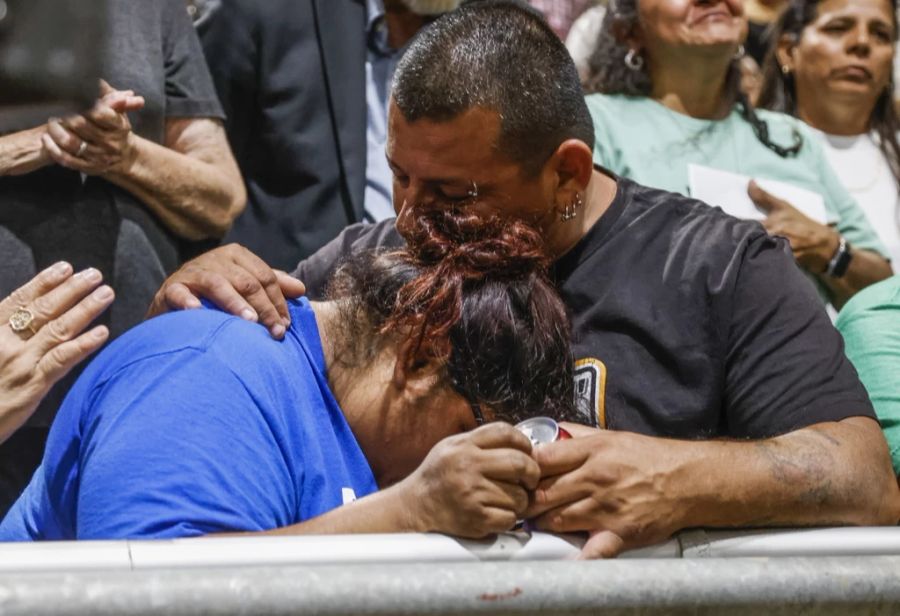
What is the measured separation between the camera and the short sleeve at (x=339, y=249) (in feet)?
8.65

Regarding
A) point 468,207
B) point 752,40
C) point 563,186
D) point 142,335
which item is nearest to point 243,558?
point 142,335

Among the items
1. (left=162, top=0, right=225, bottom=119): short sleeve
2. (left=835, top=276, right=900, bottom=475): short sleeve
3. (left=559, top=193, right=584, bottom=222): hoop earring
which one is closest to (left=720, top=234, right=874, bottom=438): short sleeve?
(left=835, top=276, right=900, bottom=475): short sleeve

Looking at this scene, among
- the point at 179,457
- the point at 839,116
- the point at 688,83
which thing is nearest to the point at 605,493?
the point at 179,457

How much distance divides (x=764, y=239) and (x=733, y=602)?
116 centimetres

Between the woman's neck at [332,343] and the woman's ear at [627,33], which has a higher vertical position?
the woman's neck at [332,343]

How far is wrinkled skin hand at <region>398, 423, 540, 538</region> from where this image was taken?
5.43ft

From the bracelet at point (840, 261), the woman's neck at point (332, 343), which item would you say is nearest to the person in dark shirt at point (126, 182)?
the woman's neck at point (332, 343)

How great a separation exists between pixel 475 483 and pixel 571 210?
0.90 metres

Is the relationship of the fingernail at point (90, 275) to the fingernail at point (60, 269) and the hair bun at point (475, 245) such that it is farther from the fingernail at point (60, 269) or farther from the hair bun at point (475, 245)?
the hair bun at point (475, 245)

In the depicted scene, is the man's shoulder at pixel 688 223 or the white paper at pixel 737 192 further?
the white paper at pixel 737 192

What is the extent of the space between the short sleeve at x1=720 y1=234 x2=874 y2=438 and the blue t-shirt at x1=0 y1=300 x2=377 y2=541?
0.66 meters

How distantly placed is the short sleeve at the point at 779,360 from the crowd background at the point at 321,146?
0.23 metres

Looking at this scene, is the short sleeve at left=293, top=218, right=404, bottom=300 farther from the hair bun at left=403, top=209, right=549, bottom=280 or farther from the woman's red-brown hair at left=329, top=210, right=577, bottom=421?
the woman's red-brown hair at left=329, top=210, right=577, bottom=421

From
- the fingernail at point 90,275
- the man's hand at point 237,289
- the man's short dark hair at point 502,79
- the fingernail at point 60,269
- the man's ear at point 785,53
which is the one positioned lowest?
the man's ear at point 785,53
